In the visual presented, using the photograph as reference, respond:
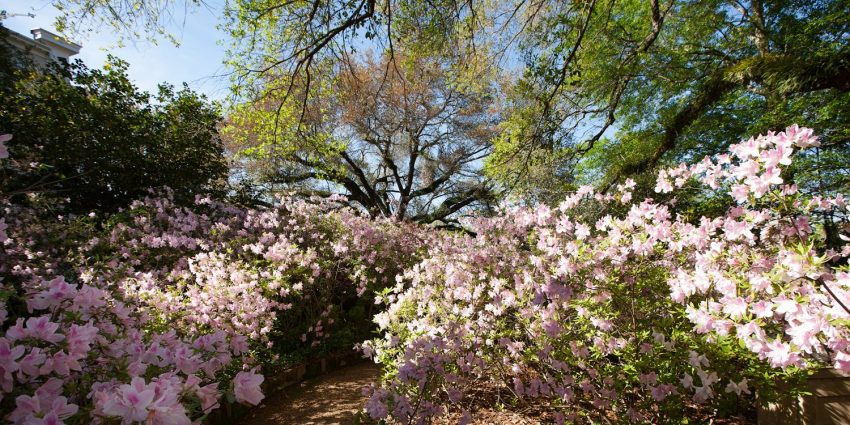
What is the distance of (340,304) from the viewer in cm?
590

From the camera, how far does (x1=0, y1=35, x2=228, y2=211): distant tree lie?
278 inches

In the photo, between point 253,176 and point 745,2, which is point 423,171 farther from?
point 745,2

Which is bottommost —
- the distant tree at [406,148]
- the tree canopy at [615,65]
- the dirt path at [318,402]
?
the dirt path at [318,402]

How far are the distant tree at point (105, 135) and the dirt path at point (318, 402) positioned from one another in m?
5.46

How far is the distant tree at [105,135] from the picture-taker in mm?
7070

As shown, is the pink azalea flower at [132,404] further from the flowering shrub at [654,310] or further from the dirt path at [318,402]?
the dirt path at [318,402]

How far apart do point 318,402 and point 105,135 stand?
23.2 ft

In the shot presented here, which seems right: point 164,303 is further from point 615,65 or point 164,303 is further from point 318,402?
point 615,65

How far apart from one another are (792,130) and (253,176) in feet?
49.9

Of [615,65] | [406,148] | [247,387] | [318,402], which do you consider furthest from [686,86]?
[247,387]

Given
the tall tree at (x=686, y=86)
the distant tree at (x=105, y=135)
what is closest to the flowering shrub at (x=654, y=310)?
the tall tree at (x=686, y=86)

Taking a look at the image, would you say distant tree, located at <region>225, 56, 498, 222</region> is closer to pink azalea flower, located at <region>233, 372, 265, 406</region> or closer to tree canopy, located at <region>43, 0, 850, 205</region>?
tree canopy, located at <region>43, 0, 850, 205</region>

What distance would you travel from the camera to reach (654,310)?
256 centimetres

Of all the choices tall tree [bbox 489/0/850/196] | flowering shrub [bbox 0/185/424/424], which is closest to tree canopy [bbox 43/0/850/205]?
Answer: tall tree [bbox 489/0/850/196]
